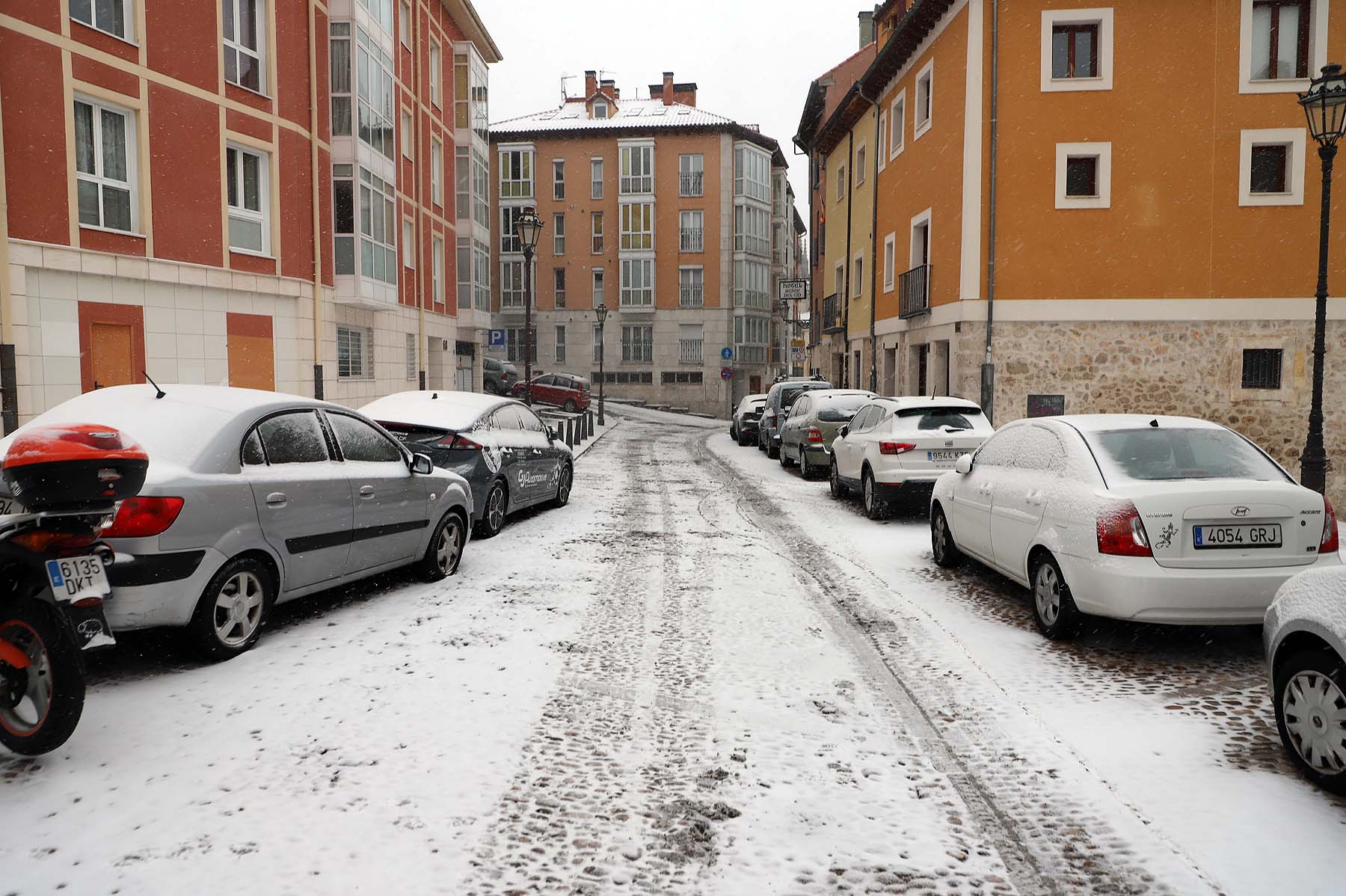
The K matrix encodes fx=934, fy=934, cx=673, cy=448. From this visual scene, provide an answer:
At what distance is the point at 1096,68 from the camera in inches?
→ 760

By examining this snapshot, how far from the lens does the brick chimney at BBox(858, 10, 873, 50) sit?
4088 cm

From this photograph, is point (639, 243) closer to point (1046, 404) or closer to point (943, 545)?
point (1046, 404)

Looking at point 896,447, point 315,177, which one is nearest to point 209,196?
point 315,177

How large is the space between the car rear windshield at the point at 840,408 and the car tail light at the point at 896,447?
4626mm

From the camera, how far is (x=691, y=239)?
55000 mm

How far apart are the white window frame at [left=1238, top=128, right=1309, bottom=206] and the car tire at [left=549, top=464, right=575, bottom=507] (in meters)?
15.5

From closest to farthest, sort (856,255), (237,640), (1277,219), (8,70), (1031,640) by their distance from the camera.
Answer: (237,640)
(1031,640)
(8,70)
(1277,219)
(856,255)

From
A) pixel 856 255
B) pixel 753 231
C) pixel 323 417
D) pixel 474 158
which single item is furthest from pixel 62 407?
pixel 753 231

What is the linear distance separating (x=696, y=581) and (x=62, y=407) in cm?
457

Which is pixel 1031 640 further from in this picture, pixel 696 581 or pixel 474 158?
pixel 474 158

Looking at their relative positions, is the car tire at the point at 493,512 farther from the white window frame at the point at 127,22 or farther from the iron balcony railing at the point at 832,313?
the iron balcony railing at the point at 832,313

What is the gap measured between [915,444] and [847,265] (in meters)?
21.5

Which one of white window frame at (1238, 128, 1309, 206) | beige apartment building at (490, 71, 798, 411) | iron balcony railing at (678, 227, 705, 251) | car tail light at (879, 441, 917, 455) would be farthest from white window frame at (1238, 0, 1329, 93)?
iron balcony railing at (678, 227, 705, 251)

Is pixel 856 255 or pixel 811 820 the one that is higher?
pixel 856 255
